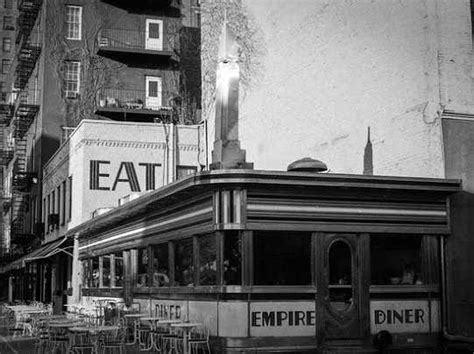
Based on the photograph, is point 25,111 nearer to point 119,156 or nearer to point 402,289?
point 119,156

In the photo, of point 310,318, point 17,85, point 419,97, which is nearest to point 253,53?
point 419,97

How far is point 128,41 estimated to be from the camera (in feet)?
137

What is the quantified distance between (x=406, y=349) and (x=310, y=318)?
215cm

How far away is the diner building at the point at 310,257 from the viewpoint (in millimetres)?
13742

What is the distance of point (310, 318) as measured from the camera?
1397cm

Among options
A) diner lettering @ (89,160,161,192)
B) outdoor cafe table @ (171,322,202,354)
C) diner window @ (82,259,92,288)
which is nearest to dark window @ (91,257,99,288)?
diner window @ (82,259,92,288)

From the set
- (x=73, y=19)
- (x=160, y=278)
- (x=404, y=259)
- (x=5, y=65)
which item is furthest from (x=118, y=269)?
(x=5, y=65)

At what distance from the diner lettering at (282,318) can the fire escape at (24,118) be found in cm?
3163

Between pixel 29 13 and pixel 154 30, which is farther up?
pixel 29 13

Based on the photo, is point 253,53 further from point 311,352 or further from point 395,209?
point 311,352

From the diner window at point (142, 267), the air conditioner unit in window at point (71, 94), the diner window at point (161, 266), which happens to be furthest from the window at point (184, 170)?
the diner window at point (161, 266)

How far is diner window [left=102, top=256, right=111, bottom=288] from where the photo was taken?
78.4 ft

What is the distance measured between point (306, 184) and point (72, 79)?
96.2ft

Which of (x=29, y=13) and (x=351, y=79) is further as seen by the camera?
(x=29, y=13)
